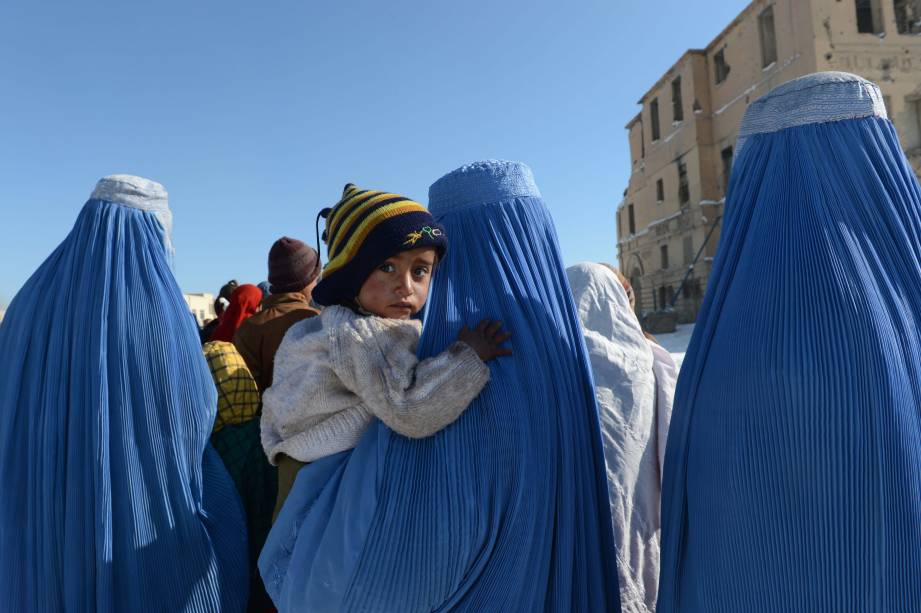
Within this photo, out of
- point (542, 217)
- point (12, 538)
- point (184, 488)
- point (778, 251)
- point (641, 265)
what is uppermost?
point (641, 265)

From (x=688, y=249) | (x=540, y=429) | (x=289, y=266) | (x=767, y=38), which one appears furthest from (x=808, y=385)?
(x=688, y=249)

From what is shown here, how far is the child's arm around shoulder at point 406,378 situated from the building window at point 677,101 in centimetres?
2465

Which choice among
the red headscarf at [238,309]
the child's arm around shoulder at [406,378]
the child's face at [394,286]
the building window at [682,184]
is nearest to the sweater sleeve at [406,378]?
the child's arm around shoulder at [406,378]

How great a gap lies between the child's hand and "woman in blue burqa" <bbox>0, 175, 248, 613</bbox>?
49.8 inches

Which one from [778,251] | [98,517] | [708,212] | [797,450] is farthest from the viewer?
[708,212]

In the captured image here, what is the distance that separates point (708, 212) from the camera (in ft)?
70.2

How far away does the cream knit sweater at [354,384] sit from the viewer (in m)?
1.29

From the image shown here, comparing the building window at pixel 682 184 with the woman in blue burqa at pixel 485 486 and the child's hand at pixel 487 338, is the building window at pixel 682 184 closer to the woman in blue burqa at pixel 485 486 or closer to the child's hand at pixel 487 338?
the woman in blue burqa at pixel 485 486

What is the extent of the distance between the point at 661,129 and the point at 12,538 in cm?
2564

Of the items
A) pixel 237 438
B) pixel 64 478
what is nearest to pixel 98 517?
pixel 64 478

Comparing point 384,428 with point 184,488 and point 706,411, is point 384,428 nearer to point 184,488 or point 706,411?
point 706,411

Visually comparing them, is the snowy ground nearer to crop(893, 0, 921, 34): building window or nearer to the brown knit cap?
crop(893, 0, 921, 34): building window

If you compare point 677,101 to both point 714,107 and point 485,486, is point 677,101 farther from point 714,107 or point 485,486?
point 485,486

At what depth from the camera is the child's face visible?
157 cm
